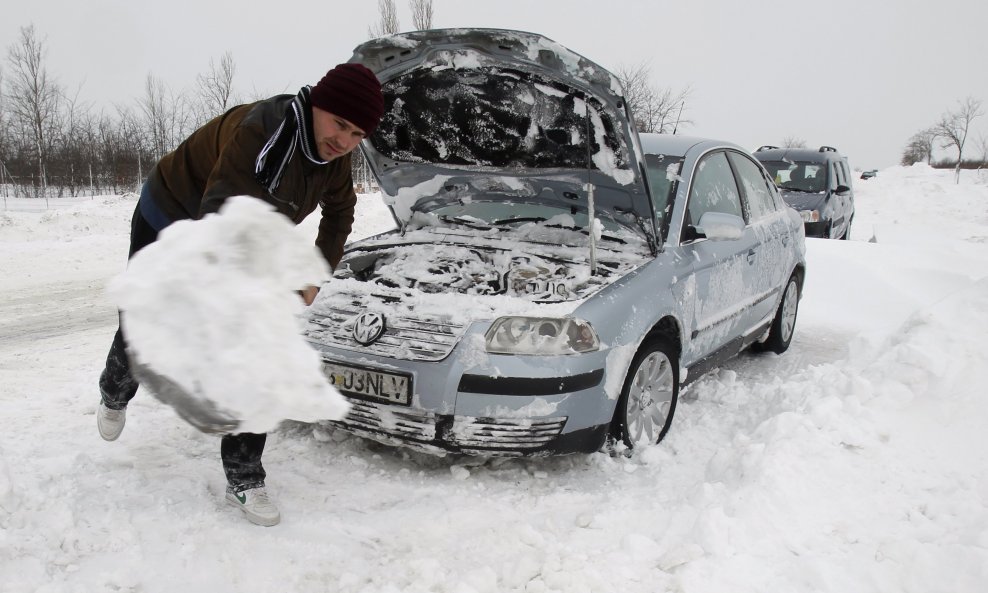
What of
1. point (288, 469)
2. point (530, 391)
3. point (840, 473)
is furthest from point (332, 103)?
point (840, 473)

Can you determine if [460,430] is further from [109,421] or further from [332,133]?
[109,421]

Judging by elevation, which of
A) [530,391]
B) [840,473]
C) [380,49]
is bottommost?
[840,473]

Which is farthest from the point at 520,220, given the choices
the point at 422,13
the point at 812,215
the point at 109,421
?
the point at 422,13

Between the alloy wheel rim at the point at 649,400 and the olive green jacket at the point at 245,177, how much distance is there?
1504 mm

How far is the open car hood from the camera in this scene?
2.88 metres

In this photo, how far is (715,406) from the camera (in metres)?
3.93

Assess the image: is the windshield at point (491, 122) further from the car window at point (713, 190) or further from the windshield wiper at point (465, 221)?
the car window at point (713, 190)

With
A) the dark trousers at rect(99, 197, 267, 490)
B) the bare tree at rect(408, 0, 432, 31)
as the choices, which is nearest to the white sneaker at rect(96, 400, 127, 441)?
the dark trousers at rect(99, 197, 267, 490)

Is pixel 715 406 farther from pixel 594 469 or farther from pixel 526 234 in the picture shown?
pixel 526 234

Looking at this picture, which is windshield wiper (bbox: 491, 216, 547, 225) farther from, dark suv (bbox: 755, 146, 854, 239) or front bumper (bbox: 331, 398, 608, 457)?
dark suv (bbox: 755, 146, 854, 239)

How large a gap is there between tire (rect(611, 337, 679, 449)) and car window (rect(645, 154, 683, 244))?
660 mm

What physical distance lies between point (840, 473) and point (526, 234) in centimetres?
203

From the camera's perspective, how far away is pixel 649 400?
3244 mm

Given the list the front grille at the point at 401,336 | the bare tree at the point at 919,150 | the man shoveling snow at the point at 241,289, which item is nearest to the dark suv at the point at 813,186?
the front grille at the point at 401,336
